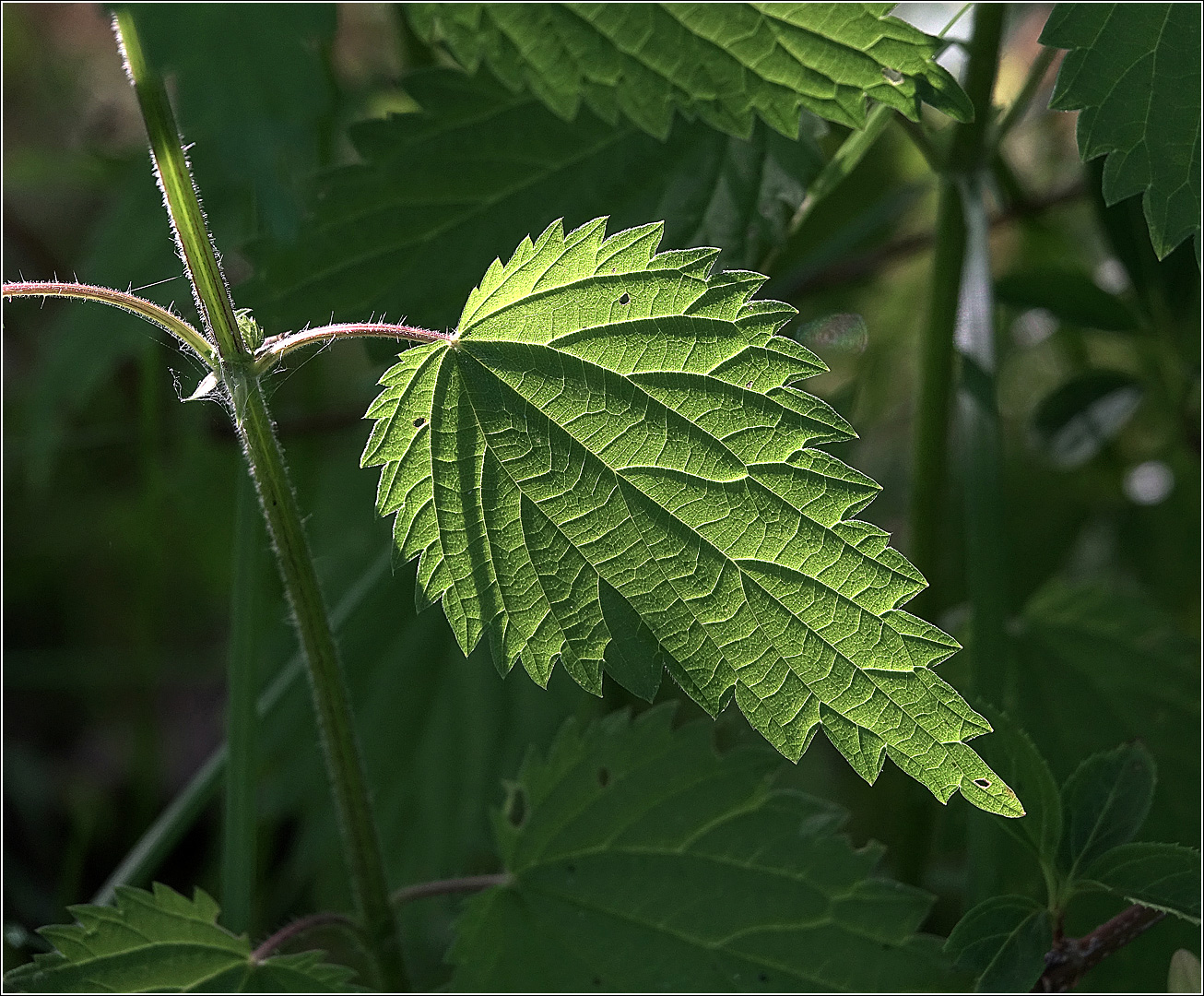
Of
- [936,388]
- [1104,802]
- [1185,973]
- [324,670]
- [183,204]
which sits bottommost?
[1185,973]

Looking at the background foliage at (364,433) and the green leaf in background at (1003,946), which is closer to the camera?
the green leaf in background at (1003,946)

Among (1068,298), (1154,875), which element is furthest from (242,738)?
(1068,298)

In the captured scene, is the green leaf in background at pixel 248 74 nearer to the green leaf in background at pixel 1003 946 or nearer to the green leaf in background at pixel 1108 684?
the green leaf in background at pixel 1003 946

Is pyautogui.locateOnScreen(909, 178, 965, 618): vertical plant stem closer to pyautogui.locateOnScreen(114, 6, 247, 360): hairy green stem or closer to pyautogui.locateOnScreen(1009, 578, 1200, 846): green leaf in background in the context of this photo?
pyautogui.locateOnScreen(1009, 578, 1200, 846): green leaf in background

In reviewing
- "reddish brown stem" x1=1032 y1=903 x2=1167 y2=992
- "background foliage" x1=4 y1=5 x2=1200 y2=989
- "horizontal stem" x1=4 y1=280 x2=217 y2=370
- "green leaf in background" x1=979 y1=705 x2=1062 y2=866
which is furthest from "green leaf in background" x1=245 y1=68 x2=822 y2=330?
"reddish brown stem" x1=1032 y1=903 x2=1167 y2=992

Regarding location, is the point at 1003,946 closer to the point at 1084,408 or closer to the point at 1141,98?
the point at 1141,98

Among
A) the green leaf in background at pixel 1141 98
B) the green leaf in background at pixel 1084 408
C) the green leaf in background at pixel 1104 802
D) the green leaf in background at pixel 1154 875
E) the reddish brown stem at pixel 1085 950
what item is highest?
the green leaf in background at pixel 1141 98

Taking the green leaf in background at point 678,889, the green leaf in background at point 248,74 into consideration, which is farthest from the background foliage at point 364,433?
the green leaf in background at point 678,889
